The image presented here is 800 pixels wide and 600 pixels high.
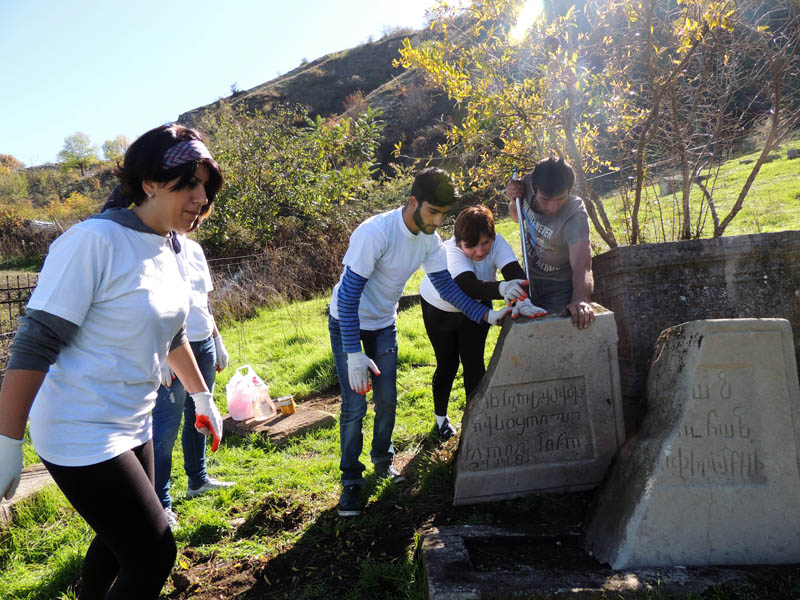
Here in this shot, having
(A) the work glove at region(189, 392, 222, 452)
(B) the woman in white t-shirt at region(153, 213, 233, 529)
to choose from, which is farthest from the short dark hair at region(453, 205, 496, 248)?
(A) the work glove at region(189, 392, 222, 452)

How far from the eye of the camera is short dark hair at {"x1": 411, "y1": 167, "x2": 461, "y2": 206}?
9.72 feet

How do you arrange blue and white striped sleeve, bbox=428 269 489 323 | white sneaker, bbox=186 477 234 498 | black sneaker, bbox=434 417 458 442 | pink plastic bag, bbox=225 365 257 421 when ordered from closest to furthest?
blue and white striped sleeve, bbox=428 269 489 323
white sneaker, bbox=186 477 234 498
black sneaker, bbox=434 417 458 442
pink plastic bag, bbox=225 365 257 421

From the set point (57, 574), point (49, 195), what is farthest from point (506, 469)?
point (49, 195)

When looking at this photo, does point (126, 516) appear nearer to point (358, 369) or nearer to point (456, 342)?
point (358, 369)

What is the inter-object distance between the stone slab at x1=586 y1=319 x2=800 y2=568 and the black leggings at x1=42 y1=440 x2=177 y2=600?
1.75m

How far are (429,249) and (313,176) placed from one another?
9381 millimetres

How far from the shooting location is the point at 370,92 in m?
39.8

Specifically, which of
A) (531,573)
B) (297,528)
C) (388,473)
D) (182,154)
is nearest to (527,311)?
(531,573)

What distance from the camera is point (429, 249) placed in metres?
3.39

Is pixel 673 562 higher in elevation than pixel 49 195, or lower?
lower

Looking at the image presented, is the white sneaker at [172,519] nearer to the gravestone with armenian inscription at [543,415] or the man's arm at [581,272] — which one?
the gravestone with armenian inscription at [543,415]

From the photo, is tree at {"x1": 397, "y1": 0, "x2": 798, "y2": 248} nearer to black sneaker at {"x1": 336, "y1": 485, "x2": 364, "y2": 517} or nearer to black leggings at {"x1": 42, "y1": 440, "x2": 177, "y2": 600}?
black sneaker at {"x1": 336, "y1": 485, "x2": 364, "y2": 517}

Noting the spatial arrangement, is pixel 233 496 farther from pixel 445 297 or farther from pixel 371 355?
pixel 445 297

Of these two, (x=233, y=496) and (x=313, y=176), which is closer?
(x=233, y=496)
